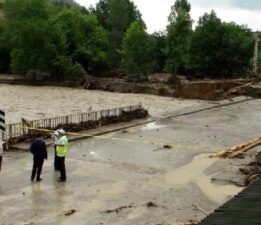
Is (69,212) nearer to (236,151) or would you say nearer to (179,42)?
(236,151)

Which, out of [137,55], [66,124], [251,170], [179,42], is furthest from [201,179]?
[179,42]

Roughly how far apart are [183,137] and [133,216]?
1349 centimetres

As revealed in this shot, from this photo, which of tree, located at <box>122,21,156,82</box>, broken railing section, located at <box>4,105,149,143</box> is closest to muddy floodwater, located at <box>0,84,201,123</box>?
broken railing section, located at <box>4,105,149,143</box>

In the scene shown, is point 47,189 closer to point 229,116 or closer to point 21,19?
point 229,116

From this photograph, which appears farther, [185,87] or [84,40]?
[84,40]

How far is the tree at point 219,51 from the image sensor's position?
6931cm

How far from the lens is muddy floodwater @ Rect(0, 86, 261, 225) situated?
539 inches

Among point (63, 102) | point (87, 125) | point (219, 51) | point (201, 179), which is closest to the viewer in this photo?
point (201, 179)

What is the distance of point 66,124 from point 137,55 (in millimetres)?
44773

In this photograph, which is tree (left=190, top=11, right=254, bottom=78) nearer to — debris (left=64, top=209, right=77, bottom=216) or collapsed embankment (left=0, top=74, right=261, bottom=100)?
collapsed embankment (left=0, top=74, right=261, bottom=100)

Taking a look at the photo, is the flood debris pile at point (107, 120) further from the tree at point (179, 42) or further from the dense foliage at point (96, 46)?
the tree at point (179, 42)

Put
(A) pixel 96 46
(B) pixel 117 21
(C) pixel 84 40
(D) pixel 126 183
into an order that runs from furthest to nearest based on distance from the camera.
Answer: (B) pixel 117 21, (A) pixel 96 46, (C) pixel 84 40, (D) pixel 126 183

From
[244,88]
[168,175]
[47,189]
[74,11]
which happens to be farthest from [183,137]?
[74,11]

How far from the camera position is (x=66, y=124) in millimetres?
25453
